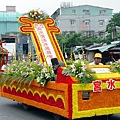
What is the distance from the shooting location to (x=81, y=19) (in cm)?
5641

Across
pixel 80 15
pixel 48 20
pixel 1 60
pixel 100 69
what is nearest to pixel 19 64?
pixel 100 69

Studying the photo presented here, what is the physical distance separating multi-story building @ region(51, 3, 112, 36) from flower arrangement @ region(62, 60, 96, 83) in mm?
47607

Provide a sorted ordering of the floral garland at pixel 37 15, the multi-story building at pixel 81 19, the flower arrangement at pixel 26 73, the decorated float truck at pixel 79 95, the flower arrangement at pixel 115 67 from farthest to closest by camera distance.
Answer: the multi-story building at pixel 81 19, the floral garland at pixel 37 15, the flower arrangement at pixel 26 73, the flower arrangement at pixel 115 67, the decorated float truck at pixel 79 95

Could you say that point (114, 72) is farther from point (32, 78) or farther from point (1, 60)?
point (1, 60)

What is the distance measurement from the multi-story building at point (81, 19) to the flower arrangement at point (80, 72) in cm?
4761

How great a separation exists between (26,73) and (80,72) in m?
2.18

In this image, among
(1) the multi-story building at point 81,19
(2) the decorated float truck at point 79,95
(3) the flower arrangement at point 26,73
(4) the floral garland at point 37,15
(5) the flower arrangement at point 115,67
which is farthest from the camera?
(1) the multi-story building at point 81,19

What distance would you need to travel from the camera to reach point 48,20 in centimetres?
1320

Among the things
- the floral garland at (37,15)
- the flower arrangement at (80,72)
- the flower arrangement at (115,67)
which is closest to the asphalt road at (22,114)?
the flower arrangement at (115,67)

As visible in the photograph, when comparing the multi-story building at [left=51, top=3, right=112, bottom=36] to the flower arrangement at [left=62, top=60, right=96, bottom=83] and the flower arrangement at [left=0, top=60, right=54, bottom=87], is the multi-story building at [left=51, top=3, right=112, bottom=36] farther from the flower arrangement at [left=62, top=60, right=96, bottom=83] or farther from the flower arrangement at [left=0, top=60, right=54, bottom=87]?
the flower arrangement at [left=62, top=60, right=96, bottom=83]

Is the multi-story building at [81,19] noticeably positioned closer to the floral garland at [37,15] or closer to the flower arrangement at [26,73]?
the floral garland at [37,15]

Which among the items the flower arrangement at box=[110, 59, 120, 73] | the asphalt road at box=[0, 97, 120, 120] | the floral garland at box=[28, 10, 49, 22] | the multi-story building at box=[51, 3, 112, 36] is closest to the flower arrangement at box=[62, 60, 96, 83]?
the flower arrangement at box=[110, 59, 120, 73]

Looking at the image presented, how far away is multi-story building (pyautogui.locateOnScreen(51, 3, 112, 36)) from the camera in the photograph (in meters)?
55.4

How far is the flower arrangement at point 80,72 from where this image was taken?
7379 mm
